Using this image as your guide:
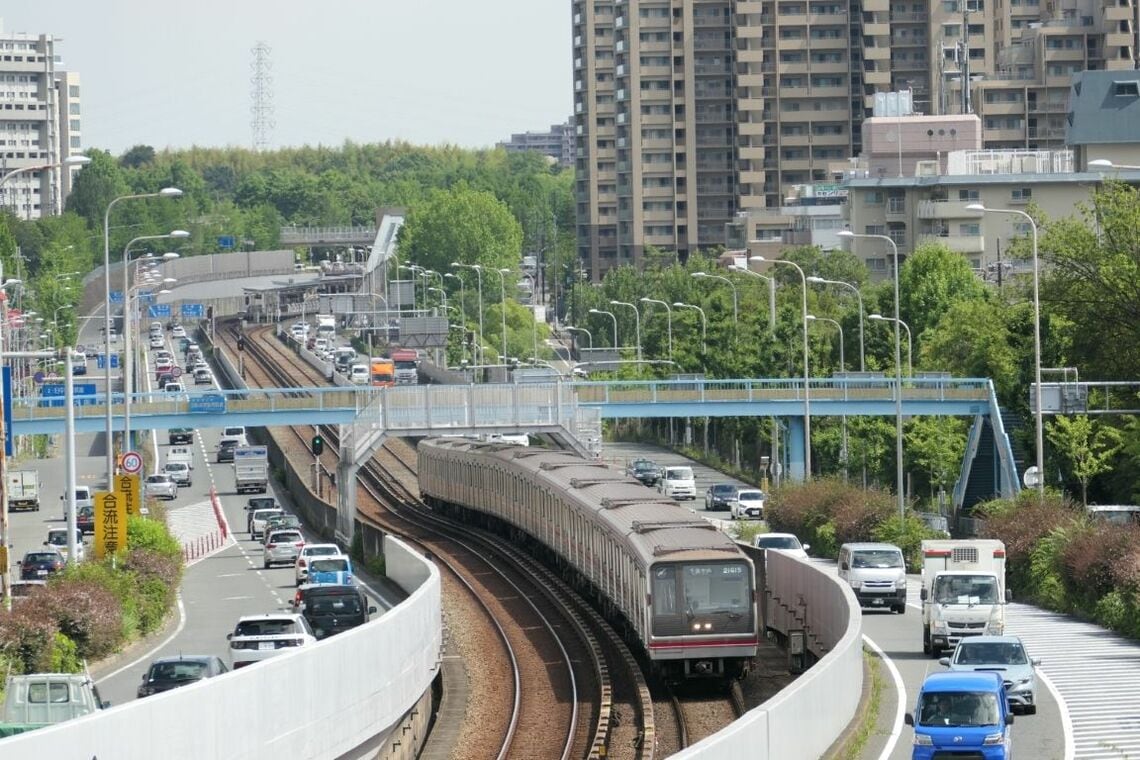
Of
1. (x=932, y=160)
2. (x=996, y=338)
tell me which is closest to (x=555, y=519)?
(x=996, y=338)

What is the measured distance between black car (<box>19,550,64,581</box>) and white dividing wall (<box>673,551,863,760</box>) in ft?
93.2

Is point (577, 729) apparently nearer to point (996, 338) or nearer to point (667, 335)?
point (996, 338)

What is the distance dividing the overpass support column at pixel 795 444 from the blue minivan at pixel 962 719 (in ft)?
213

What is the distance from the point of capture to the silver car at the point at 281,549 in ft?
237

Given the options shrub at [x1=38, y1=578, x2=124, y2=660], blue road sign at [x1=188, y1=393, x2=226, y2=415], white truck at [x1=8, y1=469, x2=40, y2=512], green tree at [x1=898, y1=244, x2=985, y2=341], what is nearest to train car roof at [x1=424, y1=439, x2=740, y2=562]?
shrub at [x1=38, y1=578, x2=124, y2=660]

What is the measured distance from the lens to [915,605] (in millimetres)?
53438

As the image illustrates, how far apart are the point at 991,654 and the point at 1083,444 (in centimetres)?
4100

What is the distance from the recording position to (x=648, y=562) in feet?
134

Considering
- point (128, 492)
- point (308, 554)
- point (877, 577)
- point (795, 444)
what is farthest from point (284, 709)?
point (795, 444)

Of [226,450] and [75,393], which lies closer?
[75,393]

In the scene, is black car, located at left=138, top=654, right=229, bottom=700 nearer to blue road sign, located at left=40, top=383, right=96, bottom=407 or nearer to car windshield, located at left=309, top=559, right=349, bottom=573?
car windshield, located at left=309, top=559, right=349, bottom=573

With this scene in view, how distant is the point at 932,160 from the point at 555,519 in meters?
92.5

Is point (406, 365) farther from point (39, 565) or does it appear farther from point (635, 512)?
point (635, 512)

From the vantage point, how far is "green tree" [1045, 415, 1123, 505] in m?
73.7
